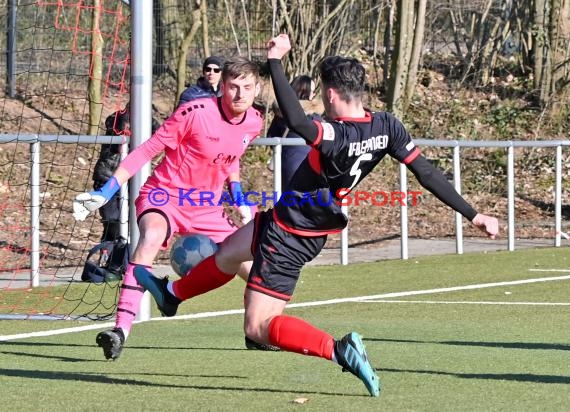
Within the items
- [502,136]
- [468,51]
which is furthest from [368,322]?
[468,51]

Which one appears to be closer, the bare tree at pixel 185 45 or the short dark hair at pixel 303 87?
the short dark hair at pixel 303 87

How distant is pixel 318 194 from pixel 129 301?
1.97m

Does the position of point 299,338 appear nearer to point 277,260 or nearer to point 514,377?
point 277,260

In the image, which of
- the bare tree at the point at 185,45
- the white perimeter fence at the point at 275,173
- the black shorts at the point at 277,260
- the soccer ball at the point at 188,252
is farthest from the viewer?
the bare tree at the point at 185,45

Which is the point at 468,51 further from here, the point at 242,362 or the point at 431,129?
the point at 242,362

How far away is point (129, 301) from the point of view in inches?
316

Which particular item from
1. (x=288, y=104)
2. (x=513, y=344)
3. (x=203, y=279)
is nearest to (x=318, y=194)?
(x=288, y=104)

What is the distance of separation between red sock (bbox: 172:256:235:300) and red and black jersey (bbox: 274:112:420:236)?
739 mm

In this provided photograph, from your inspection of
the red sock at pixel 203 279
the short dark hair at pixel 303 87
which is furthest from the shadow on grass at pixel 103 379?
the short dark hair at pixel 303 87

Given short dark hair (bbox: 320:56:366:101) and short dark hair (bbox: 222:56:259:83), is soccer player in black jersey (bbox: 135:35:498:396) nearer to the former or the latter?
short dark hair (bbox: 320:56:366:101)

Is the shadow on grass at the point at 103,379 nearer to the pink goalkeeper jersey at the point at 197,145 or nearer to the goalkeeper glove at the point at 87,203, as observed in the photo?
the goalkeeper glove at the point at 87,203

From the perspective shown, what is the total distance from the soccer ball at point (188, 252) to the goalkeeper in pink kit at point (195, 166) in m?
0.15

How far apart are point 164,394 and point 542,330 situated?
3.62 m

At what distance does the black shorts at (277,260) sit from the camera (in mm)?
6641
